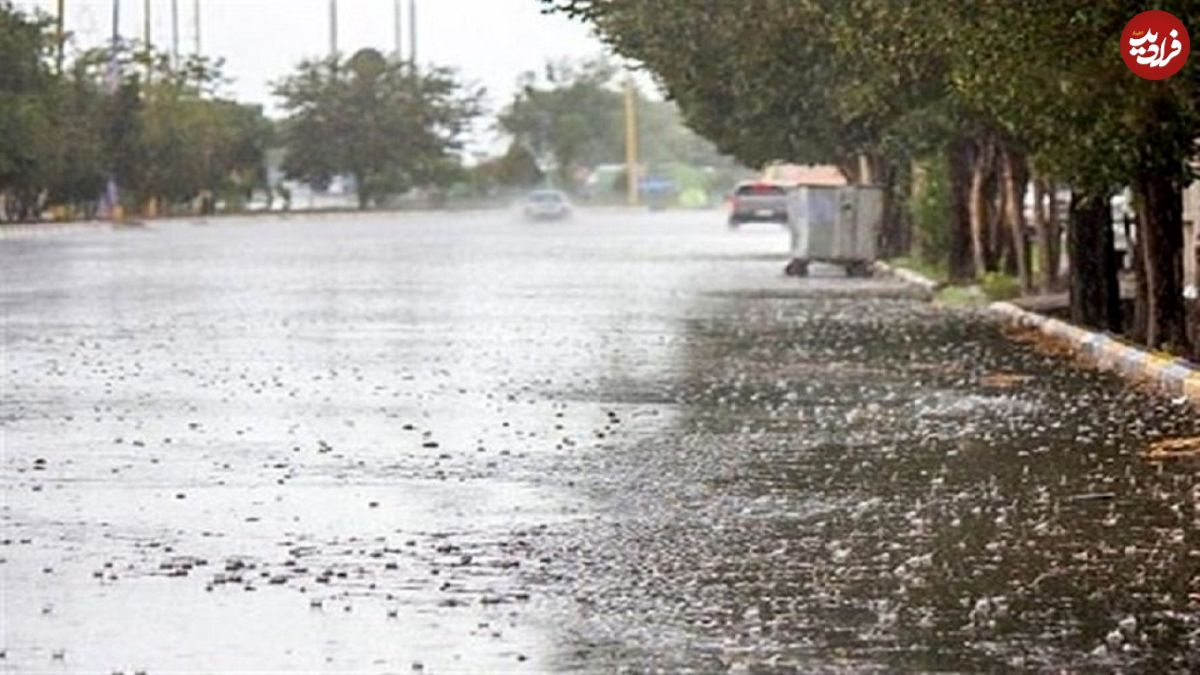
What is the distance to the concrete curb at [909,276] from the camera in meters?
43.3

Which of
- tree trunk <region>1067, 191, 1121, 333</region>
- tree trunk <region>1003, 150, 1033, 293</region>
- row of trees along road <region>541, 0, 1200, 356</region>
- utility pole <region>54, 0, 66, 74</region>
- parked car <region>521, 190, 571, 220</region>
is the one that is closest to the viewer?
row of trees along road <region>541, 0, 1200, 356</region>

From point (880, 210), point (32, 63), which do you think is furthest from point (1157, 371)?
point (32, 63)

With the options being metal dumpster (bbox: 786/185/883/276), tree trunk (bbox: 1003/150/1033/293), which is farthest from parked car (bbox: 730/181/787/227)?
tree trunk (bbox: 1003/150/1033/293)

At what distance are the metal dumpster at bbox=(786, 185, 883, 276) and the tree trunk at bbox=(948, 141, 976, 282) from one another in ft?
18.3

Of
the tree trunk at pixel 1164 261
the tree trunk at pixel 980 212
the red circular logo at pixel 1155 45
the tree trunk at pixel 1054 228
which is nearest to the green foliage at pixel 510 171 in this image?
the tree trunk at pixel 980 212

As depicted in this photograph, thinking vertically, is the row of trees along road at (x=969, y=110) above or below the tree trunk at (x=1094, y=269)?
above

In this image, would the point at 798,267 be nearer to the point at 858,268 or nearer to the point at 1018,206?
the point at 858,268

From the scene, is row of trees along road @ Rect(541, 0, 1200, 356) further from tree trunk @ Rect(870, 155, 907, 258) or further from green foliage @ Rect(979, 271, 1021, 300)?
green foliage @ Rect(979, 271, 1021, 300)

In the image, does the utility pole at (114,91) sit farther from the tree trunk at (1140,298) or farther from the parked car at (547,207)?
the tree trunk at (1140,298)

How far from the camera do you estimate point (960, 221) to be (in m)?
45.0

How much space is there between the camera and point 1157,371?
23672 mm

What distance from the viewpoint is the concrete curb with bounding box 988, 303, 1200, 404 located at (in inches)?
881

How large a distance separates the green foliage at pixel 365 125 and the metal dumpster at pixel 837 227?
81.6 m

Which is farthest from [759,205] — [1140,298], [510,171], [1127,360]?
[1127,360]
